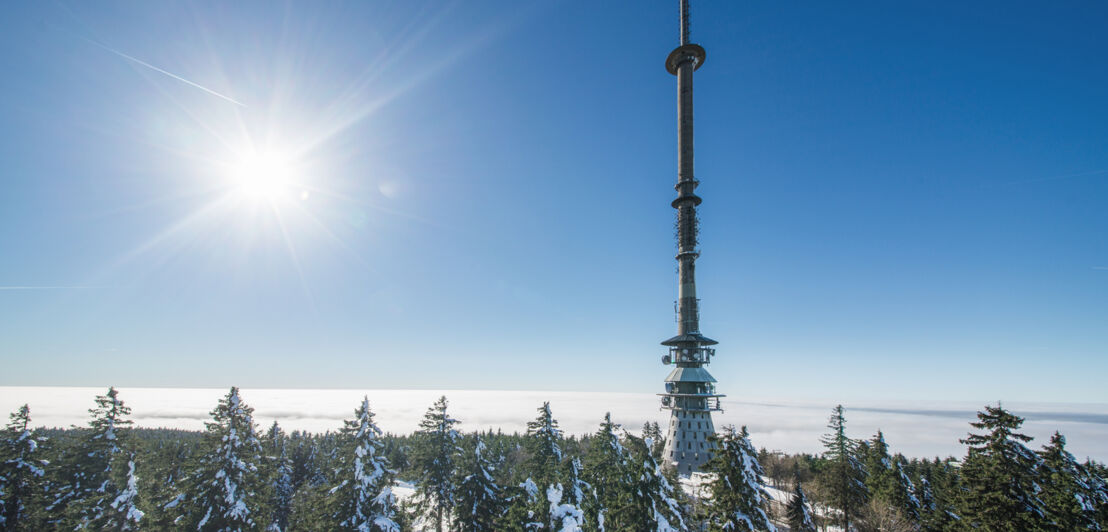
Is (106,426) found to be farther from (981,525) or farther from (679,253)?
(679,253)

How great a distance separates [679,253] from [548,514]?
55275mm

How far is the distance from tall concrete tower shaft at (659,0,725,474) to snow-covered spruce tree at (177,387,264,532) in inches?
1962

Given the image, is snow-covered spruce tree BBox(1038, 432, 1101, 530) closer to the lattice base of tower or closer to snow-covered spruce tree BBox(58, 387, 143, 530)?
the lattice base of tower

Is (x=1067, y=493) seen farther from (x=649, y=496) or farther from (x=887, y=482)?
(x=649, y=496)

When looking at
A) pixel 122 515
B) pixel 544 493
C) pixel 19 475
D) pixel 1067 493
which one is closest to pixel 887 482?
pixel 1067 493

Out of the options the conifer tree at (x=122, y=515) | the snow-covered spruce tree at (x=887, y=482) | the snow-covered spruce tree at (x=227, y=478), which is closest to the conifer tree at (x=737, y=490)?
the snow-covered spruce tree at (x=227, y=478)

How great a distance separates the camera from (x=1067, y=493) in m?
22.0

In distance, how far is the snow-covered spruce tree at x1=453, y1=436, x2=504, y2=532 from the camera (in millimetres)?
27562

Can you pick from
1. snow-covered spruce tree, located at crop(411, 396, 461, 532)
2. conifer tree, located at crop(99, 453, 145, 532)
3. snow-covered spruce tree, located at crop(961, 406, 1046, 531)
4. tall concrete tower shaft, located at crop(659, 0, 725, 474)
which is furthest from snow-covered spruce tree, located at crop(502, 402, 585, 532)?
tall concrete tower shaft, located at crop(659, 0, 725, 474)

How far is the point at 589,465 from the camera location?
2319cm

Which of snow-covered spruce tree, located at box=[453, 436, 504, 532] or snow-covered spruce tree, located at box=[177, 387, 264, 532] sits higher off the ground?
snow-covered spruce tree, located at box=[177, 387, 264, 532]

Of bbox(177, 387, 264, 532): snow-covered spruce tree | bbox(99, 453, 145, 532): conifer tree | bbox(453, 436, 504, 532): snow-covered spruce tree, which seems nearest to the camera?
bbox(177, 387, 264, 532): snow-covered spruce tree

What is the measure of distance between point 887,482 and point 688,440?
78.1 ft

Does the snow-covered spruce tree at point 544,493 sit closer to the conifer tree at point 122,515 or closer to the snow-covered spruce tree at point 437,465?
the snow-covered spruce tree at point 437,465
